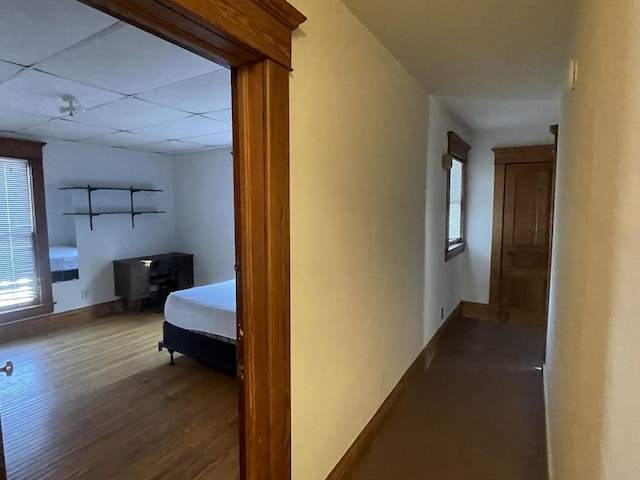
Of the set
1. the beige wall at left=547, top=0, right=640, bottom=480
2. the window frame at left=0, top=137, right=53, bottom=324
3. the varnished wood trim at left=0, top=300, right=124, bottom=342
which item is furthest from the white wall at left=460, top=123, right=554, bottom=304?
the window frame at left=0, top=137, right=53, bottom=324

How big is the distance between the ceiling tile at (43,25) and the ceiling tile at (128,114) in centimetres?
91

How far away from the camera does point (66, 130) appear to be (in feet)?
13.3

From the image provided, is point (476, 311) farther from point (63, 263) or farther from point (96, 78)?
point (63, 263)

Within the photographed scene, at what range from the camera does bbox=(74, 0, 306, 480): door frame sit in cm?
129

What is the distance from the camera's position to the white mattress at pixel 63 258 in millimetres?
4669

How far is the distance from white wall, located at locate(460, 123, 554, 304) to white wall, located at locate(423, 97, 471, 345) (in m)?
0.67

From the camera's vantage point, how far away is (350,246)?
195cm

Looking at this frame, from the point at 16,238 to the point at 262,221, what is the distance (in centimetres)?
452

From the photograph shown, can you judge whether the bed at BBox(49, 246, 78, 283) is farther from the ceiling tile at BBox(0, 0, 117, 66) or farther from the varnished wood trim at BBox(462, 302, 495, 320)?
the varnished wood trim at BBox(462, 302, 495, 320)

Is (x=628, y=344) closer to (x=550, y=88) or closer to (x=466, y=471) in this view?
(x=466, y=471)

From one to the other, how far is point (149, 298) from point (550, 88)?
18.2 ft

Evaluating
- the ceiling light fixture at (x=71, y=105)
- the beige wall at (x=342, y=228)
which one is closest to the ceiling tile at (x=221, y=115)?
the ceiling light fixture at (x=71, y=105)

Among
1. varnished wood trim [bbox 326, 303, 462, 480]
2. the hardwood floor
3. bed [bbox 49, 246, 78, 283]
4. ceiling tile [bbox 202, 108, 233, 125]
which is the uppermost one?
ceiling tile [bbox 202, 108, 233, 125]

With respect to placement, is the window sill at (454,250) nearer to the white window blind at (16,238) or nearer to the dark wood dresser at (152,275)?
the dark wood dresser at (152,275)
